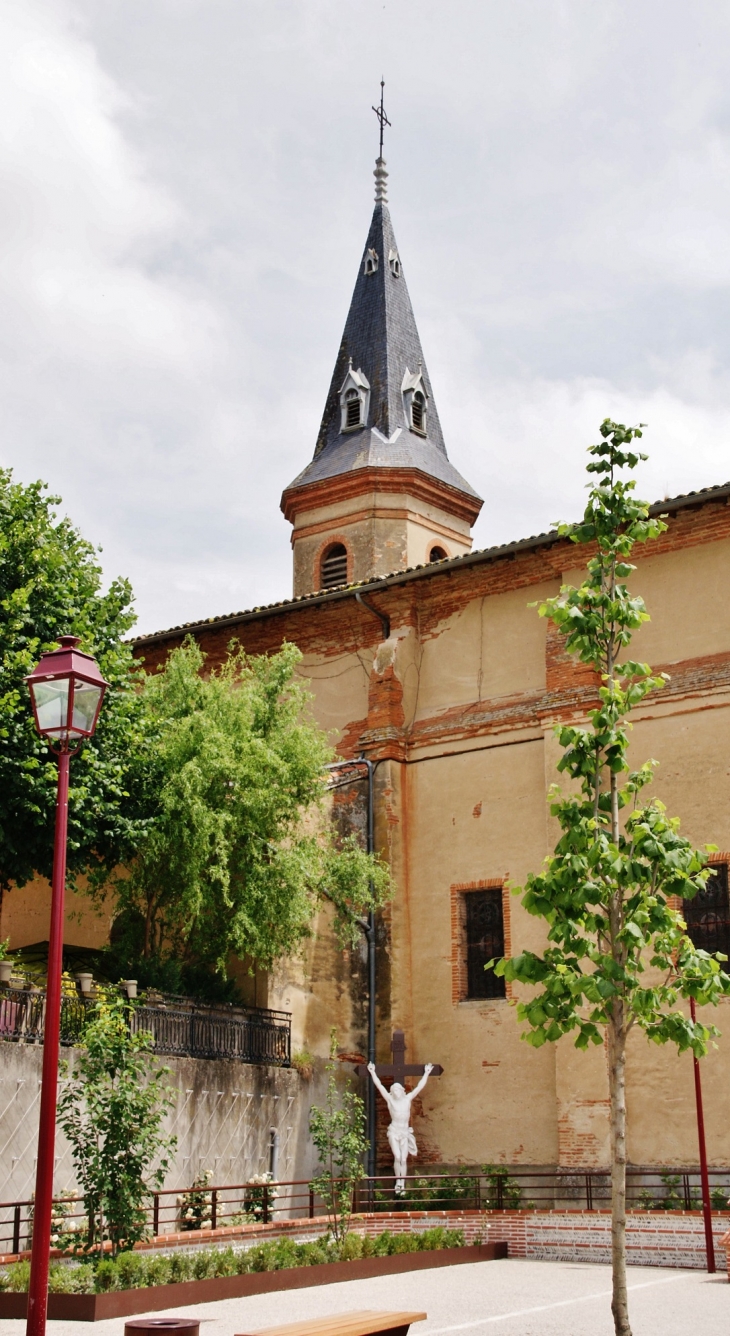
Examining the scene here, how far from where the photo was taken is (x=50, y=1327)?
420 inches

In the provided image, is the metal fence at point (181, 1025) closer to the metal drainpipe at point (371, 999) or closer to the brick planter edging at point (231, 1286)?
the metal drainpipe at point (371, 999)

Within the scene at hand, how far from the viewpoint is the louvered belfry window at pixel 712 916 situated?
62.6ft

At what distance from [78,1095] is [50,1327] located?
114 inches

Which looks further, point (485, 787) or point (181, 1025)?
point (485, 787)

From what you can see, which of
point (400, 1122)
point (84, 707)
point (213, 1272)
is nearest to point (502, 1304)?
point (213, 1272)

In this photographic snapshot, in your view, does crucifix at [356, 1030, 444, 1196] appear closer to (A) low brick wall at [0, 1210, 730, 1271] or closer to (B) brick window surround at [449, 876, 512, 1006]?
(B) brick window surround at [449, 876, 512, 1006]

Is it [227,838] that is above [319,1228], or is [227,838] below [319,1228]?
above

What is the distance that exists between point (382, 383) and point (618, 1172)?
2637 centimetres

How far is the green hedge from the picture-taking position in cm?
1174

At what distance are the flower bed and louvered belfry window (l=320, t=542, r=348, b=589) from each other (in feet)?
54.9

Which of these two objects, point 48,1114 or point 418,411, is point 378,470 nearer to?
point 418,411

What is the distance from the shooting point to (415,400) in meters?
33.2

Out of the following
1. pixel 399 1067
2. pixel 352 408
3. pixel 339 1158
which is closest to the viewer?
pixel 339 1158

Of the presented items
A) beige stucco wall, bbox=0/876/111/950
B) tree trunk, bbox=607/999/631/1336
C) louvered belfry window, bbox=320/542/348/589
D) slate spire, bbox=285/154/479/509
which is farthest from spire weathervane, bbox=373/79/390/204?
tree trunk, bbox=607/999/631/1336
